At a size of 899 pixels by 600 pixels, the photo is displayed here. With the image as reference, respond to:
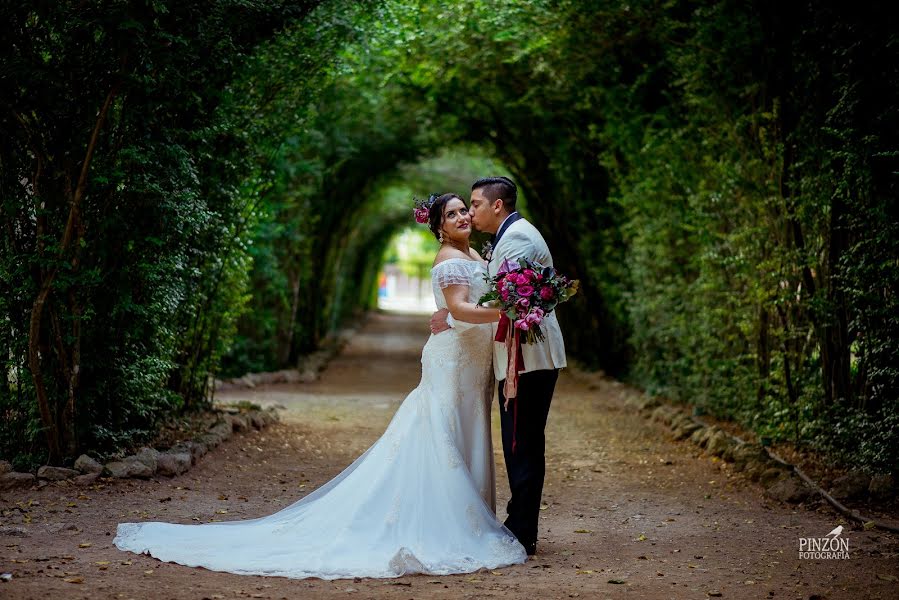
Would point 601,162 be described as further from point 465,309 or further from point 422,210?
point 465,309

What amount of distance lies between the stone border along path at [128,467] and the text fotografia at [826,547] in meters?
4.34

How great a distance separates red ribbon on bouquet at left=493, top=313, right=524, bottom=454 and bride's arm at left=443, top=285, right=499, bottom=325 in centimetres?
6

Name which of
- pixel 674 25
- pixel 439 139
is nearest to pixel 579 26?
pixel 674 25

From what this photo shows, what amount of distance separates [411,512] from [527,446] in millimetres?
693

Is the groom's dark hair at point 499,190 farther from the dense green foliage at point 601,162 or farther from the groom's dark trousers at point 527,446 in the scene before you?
the dense green foliage at point 601,162

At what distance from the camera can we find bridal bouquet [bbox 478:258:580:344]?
486 centimetres

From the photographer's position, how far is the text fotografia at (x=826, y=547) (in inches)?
205

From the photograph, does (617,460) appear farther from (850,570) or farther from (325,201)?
(325,201)

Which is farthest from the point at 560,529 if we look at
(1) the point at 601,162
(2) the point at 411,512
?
(1) the point at 601,162

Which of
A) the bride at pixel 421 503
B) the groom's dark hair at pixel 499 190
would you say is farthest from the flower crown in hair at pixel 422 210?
the groom's dark hair at pixel 499 190

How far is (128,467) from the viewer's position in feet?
22.8

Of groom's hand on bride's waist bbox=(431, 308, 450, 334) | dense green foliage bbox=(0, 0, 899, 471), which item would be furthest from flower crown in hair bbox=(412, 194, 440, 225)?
dense green foliage bbox=(0, 0, 899, 471)

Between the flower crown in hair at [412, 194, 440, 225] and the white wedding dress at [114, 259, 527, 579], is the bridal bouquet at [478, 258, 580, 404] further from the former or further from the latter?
the flower crown in hair at [412, 194, 440, 225]

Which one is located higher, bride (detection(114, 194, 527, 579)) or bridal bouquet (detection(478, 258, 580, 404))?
bridal bouquet (detection(478, 258, 580, 404))
